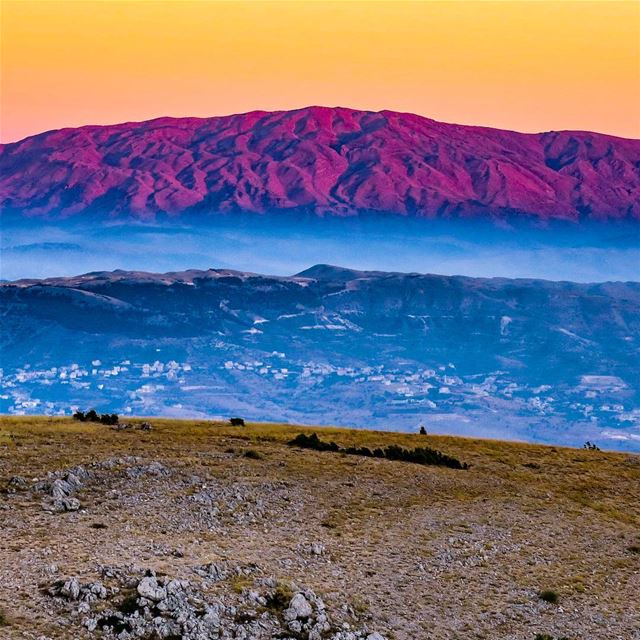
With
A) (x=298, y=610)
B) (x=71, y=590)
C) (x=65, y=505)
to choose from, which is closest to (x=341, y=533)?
(x=298, y=610)

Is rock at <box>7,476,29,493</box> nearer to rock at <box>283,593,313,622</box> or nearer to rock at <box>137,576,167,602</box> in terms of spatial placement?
rock at <box>137,576,167,602</box>

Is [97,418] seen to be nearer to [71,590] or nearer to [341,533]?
[341,533]

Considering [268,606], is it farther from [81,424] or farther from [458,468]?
[81,424]

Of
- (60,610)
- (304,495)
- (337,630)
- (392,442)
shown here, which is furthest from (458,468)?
(60,610)

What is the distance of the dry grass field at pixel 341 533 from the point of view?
35.6 metres

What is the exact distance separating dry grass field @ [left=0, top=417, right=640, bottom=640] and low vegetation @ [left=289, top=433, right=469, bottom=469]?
67.3 inches

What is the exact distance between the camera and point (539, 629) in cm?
3691

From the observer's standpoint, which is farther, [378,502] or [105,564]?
[378,502]

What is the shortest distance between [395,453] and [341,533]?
19583 mm

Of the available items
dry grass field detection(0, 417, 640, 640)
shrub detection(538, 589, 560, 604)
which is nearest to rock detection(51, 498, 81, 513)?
dry grass field detection(0, 417, 640, 640)

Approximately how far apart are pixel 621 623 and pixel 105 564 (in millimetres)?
19115

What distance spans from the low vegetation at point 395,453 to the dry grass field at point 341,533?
171 cm

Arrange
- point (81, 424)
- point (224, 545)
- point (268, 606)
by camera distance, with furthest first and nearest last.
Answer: point (81, 424) → point (224, 545) → point (268, 606)

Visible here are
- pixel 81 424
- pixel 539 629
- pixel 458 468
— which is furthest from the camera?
pixel 81 424
